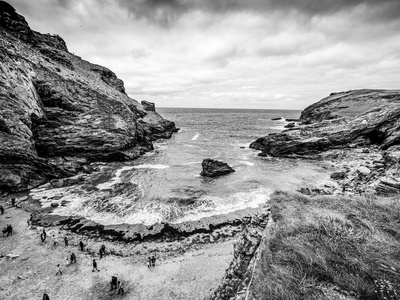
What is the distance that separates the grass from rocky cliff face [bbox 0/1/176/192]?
3453cm

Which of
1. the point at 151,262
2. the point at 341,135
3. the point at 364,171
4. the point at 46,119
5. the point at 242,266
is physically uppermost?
the point at 46,119

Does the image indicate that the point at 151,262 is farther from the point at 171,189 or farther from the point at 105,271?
the point at 171,189

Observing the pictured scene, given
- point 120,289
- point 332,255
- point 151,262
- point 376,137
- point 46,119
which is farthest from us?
point 376,137

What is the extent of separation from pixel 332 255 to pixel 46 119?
152 ft

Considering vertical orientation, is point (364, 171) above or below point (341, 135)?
below

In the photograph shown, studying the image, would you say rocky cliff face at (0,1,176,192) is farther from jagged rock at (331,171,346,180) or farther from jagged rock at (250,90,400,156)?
jagged rock at (331,171,346,180)

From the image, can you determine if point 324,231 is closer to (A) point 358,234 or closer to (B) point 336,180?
(A) point 358,234

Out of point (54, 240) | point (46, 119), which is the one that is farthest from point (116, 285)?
point (46, 119)

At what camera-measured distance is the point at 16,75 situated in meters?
32.8

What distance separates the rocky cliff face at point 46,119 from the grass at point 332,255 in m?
34.5

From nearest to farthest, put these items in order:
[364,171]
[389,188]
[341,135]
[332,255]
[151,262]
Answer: [332,255] → [151,262] → [389,188] → [364,171] → [341,135]

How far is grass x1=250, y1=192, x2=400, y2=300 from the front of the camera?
5059mm

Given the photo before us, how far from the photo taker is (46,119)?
3666 cm

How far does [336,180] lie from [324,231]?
93.1 feet
